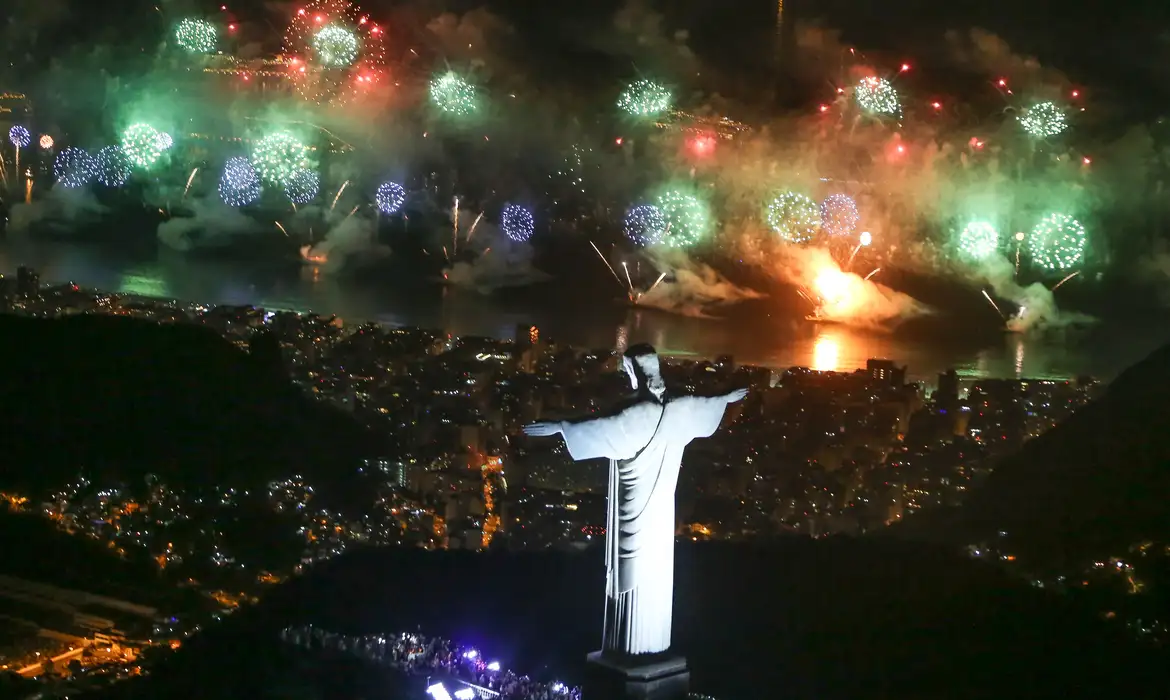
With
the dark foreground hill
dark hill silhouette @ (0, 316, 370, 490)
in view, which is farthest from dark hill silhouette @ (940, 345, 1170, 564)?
dark hill silhouette @ (0, 316, 370, 490)

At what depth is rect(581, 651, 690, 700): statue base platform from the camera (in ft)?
20.7

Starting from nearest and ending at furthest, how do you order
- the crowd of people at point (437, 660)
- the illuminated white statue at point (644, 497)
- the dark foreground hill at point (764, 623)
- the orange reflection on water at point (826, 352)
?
the illuminated white statue at point (644, 497) < the crowd of people at point (437, 660) < the dark foreground hill at point (764, 623) < the orange reflection on water at point (826, 352)

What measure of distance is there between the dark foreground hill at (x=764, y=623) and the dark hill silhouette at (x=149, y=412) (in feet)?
12.0

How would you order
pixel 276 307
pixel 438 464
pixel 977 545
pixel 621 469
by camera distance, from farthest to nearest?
pixel 276 307 < pixel 438 464 < pixel 977 545 < pixel 621 469

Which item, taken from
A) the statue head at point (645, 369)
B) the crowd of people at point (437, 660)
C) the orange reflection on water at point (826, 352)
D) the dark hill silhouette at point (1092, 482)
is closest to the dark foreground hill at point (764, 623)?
the crowd of people at point (437, 660)

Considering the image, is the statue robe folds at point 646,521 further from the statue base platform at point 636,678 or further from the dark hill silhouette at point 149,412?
the dark hill silhouette at point 149,412

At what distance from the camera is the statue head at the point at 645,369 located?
20.4 ft

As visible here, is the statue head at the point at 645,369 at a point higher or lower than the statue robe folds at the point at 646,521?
higher

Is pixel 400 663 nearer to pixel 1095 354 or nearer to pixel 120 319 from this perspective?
pixel 120 319

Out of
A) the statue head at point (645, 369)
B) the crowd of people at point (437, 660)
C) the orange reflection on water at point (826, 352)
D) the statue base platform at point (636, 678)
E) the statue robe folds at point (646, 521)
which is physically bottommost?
the crowd of people at point (437, 660)

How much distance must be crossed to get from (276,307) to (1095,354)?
46.8 ft

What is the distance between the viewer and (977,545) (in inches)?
415

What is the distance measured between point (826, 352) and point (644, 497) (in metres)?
13.6

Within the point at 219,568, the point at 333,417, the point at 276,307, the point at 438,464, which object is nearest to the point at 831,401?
the point at 438,464
